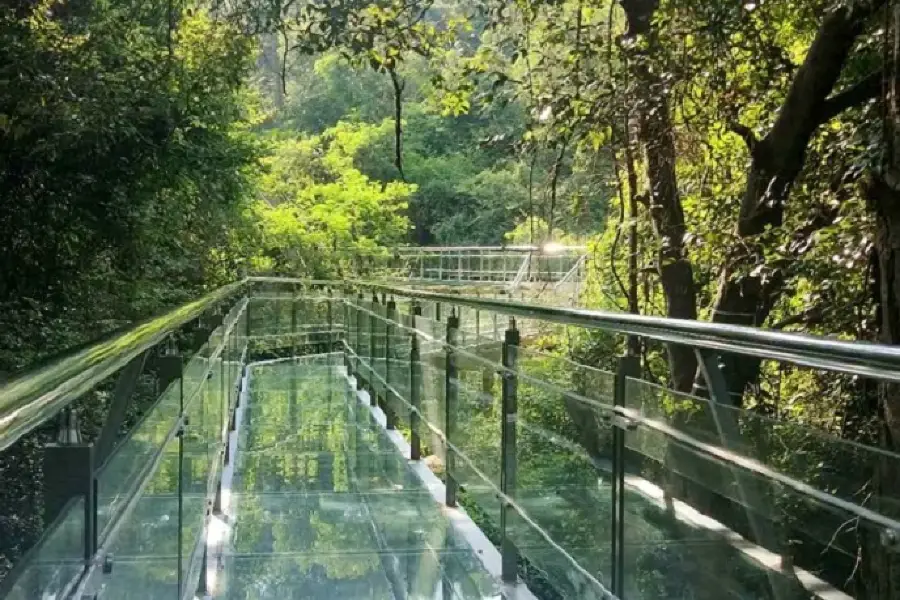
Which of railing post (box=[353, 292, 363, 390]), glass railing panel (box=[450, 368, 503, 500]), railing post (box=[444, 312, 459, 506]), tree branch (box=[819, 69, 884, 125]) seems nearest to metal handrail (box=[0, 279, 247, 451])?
glass railing panel (box=[450, 368, 503, 500])

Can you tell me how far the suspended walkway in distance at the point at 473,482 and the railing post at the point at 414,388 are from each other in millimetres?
18

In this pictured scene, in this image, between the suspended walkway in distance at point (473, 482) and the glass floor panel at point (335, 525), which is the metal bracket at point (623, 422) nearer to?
the suspended walkway in distance at point (473, 482)

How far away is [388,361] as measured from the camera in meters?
5.73

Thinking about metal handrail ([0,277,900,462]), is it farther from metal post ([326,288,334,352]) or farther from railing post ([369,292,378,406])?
metal post ([326,288,334,352])

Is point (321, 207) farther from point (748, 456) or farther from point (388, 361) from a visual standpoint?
point (748, 456)

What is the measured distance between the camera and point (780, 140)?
429cm

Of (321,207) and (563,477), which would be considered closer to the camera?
(563,477)

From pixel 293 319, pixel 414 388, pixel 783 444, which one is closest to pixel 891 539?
pixel 783 444

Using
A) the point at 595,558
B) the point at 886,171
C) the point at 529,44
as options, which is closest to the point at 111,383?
the point at 595,558

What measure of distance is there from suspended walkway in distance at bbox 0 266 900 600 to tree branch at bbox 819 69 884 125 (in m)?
1.65

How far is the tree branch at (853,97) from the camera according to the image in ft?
12.8

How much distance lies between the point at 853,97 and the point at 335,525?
9.11 feet

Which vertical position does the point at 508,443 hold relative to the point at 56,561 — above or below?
below

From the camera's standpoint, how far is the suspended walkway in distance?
1.18 meters
